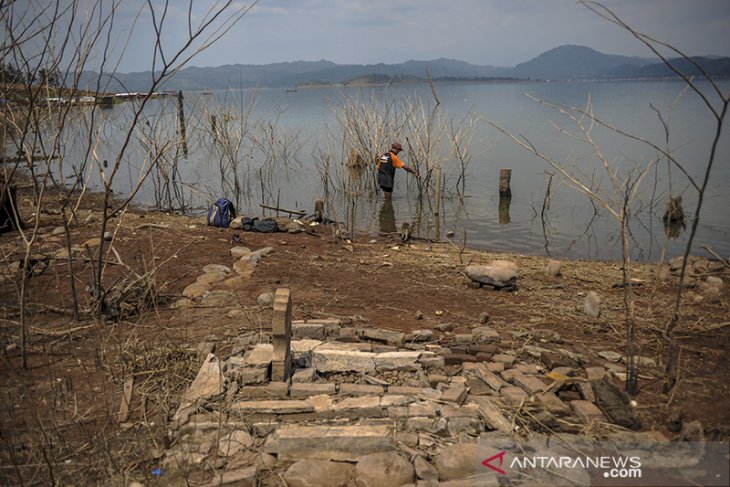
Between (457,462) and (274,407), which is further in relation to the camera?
(274,407)

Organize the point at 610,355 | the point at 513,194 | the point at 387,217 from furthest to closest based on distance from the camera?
the point at 513,194 < the point at 387,217 < the point at 610,355

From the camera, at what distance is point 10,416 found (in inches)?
131

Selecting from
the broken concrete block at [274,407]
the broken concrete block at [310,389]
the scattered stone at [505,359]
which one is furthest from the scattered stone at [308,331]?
the scattered stone at [505,359]

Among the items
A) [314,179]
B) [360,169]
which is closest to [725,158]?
[360,169]

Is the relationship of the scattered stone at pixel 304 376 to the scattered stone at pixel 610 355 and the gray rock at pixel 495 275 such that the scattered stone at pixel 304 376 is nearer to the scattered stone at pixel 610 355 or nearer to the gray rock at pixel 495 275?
the scattered stone at pixel 610 355

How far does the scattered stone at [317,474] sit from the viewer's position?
8.91 feet

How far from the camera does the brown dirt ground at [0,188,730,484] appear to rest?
3105mm

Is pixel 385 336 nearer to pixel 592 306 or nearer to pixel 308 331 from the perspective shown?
pixel 308 331

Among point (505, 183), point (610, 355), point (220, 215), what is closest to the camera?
point (610, 355)

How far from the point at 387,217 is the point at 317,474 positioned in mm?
9765

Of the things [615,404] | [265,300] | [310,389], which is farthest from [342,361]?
[615,404]

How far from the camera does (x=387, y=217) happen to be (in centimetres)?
1231

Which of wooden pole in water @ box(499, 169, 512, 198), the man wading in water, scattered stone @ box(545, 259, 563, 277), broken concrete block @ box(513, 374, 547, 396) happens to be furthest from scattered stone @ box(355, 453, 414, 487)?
wooden pole in water @ box(499, 169, 512, 198)

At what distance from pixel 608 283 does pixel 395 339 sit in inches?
139
